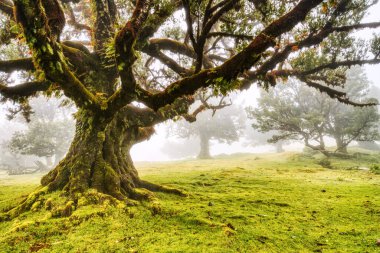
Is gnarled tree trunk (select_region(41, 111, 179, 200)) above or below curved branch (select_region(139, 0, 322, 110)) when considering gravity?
below

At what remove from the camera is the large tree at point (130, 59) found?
4.29 meters

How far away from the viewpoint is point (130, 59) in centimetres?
453

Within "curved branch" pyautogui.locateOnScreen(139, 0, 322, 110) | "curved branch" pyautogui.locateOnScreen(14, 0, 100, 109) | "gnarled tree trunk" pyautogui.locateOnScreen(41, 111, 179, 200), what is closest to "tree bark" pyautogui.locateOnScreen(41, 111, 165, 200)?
"gnarled tree trunk" pyautogui.locateOnScreen(41, 111, 179, 200)

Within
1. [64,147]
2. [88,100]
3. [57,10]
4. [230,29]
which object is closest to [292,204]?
[230,29]

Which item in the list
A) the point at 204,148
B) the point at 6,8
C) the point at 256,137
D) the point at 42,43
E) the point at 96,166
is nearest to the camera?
the point at 42,43

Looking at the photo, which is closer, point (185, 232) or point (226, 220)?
point (185, 232)

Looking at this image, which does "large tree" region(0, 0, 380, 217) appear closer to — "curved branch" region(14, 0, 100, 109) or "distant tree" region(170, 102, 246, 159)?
"curved branch" region(14, 0, 100, 109)

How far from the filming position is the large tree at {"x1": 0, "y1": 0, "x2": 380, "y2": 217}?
169 inches

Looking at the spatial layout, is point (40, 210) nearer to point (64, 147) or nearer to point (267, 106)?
point (267, 106)

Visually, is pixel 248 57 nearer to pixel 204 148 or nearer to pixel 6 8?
pixel 6 8

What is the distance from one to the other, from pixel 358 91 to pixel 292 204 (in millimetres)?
31534

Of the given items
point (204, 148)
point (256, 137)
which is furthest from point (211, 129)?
point (256, 137)

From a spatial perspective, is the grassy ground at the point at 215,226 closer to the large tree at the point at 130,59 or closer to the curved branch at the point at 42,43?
the large tree at the point at 130,59

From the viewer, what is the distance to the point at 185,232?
15.7ft
